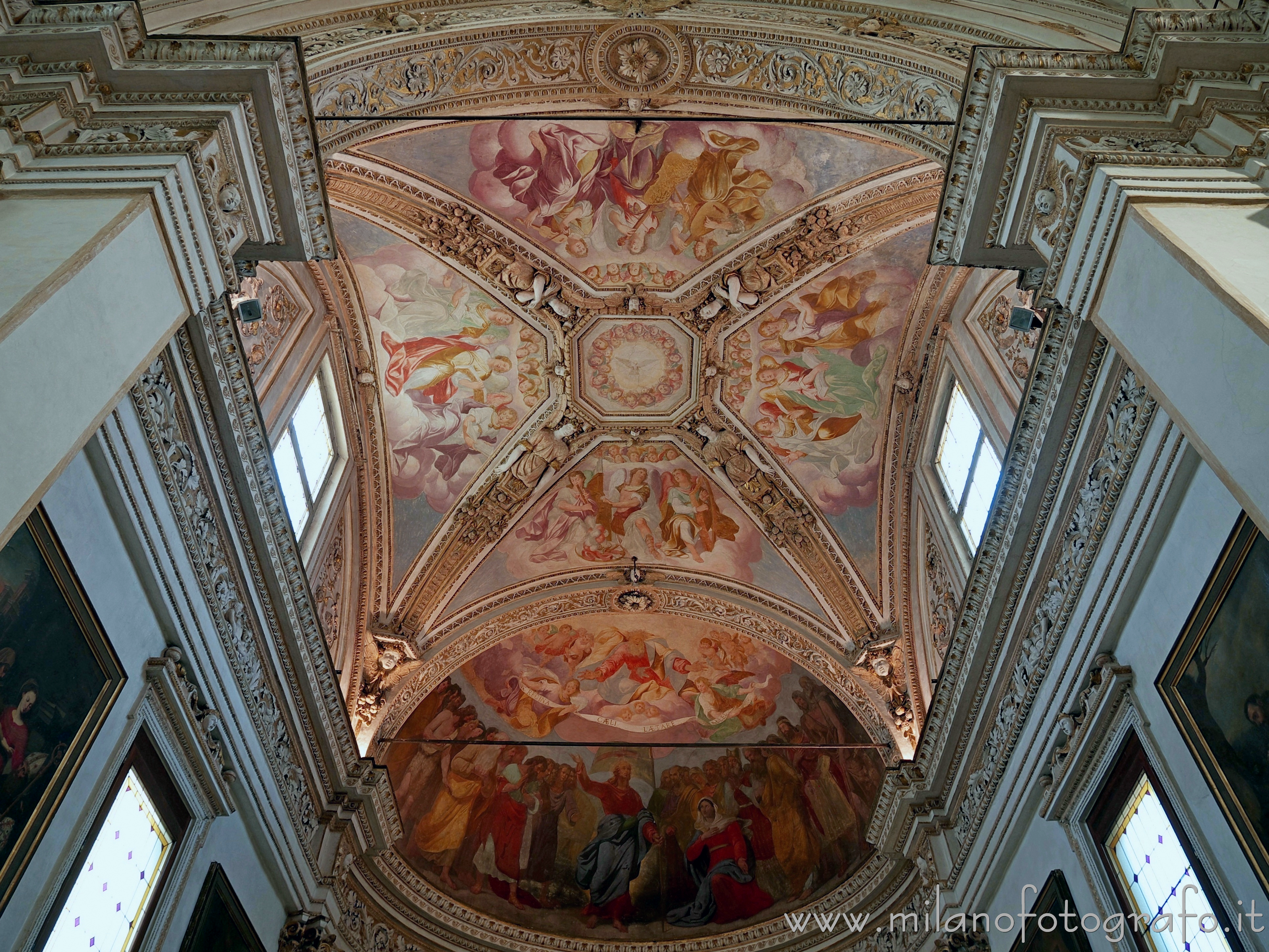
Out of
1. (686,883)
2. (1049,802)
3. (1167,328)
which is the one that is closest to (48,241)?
(1167,328)

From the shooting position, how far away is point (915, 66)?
7758 millimetres

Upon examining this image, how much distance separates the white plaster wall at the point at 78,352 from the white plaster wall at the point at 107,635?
113 centimetres

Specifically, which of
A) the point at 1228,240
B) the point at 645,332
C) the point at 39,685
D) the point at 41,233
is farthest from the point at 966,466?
the point at 41,233

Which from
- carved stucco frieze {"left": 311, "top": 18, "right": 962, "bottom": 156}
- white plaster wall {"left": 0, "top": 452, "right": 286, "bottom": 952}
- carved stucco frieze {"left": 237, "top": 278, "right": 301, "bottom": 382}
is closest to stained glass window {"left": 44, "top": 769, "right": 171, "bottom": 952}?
white plaster wall {"left": 0, "top": 452, "right": 286, "bottom": 952}

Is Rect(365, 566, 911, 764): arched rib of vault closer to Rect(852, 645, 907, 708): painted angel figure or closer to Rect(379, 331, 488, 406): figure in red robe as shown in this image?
Rect(852, 645, 907, 708): painted angel figure

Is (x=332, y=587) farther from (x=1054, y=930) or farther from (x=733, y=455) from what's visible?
(x=1054, y=930)

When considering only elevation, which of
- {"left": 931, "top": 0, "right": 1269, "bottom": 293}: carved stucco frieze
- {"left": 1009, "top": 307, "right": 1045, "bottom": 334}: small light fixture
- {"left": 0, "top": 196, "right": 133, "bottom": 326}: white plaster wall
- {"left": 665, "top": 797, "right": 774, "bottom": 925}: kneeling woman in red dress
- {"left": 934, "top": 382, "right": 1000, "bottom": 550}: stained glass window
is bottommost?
{"left": 0, "top": 196, "right": 133, "bottom": 326}: white plaster wall

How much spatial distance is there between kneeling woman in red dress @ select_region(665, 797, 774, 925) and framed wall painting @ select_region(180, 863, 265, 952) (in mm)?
8339

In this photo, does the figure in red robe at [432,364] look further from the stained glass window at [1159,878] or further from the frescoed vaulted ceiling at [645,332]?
the stained glass window at [1159,878]

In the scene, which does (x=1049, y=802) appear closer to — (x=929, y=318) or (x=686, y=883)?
(x=929, y=318)

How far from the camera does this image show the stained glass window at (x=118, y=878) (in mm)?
6445

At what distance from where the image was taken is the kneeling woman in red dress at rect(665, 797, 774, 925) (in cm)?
1513

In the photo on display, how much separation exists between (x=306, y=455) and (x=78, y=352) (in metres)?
7.20

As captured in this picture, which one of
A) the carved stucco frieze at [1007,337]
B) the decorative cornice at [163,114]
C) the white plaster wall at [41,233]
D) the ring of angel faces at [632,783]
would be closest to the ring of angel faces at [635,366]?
the ring of angel faces at [632,783]
